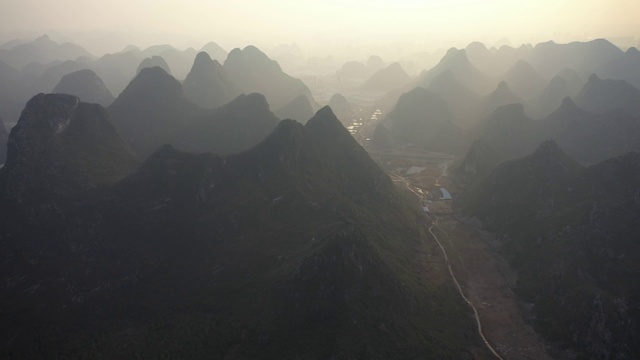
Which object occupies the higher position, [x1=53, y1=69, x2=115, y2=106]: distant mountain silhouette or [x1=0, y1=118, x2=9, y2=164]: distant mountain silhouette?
[x1=53, y1=69, x2=115, y2=106]: distant mountain silhouette

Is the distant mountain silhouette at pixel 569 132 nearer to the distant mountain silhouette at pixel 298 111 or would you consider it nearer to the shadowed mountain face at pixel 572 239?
the shadowed mountain face at pixel 572 239

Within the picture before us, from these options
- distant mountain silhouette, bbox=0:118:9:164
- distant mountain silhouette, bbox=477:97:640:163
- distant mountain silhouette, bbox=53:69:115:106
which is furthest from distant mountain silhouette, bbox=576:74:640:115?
distant mountain silhouette, bbox=0:118:9:164

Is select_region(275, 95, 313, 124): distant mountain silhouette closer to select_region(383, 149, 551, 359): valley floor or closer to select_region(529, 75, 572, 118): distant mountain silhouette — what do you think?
select_region(383, 149, 551, 359): valley floor

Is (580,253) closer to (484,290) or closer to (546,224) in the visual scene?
(546,224)

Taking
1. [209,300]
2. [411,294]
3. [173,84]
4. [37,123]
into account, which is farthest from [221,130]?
[411,294]

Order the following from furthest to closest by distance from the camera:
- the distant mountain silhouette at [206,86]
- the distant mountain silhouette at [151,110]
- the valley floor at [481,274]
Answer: the distant mountain silhouette at [206,86] → the distant mountain silhouette at [151,110] → the valley floor at [481,274]

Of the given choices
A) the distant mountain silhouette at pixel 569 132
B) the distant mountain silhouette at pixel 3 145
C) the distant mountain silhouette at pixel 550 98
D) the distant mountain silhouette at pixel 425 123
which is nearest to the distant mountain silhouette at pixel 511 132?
the distant mountain silhouette at pixel 569 132
